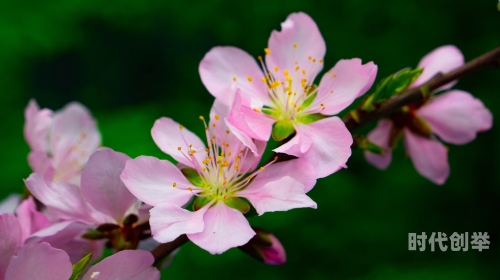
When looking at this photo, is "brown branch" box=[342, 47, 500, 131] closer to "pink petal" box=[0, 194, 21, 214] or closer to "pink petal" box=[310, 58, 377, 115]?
"pink petal" box=[310, 58, 377, 115]

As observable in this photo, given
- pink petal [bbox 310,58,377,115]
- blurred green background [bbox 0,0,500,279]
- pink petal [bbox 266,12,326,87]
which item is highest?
pink petal [bbox 266,12,326,87]

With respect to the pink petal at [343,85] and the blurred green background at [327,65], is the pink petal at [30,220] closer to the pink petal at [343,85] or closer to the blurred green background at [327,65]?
the pink petal at [343,85]

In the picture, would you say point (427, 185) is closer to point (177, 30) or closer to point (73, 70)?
point (177, 30)

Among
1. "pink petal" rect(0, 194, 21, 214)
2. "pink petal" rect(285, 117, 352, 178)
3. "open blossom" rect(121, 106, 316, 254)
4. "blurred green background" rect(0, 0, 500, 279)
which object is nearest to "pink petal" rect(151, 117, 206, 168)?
"open blossom" rect(121, 106, 316, 254)

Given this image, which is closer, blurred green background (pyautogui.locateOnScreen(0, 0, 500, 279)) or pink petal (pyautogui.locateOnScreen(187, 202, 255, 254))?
pink petal (pyautogui.locateOnScreen(187, 202, 255, 254))

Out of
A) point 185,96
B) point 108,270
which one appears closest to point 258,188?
point 108,270
